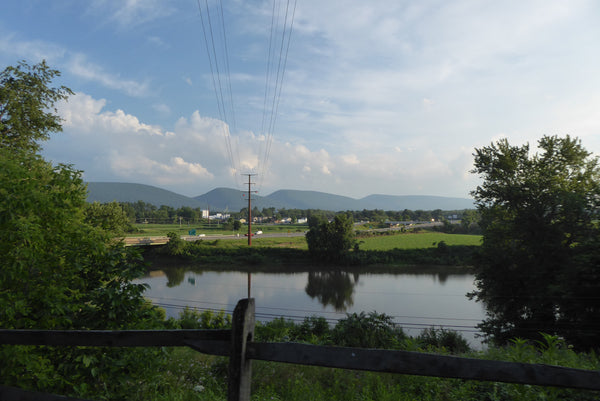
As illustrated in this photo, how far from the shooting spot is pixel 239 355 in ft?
5.72

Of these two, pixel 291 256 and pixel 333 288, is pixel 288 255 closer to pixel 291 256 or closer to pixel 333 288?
pixel 291 256

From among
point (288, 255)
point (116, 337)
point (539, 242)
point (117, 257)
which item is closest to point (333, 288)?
point (288, 255)

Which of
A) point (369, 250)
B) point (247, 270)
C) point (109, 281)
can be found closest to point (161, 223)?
point (247, 270)

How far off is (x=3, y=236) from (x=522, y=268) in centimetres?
2070

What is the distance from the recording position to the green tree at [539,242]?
1394 centimetres

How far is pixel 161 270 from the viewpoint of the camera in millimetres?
49438

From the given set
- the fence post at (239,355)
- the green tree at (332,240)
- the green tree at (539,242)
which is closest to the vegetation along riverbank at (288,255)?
the green tree at (332,240)

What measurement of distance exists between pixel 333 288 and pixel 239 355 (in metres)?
36.5

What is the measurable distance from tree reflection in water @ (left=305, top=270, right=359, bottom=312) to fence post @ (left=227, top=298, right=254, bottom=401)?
94.5 feet

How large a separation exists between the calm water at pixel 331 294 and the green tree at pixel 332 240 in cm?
457

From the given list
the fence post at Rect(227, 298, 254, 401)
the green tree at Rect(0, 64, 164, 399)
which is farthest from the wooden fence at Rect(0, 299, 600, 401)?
the green tree at Rect(0, 64, 164, 399)

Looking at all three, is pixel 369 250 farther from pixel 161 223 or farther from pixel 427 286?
pixel 161 223

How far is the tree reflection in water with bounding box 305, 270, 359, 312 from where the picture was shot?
31592mm

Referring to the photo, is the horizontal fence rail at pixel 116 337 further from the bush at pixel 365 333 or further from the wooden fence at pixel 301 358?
the bush at pixel 365 333
